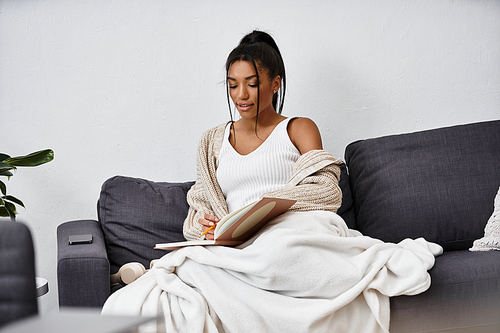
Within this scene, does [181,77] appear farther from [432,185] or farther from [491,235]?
[491,235]

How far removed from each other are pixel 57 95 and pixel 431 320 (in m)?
1.89

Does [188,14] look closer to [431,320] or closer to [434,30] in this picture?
[434,30]

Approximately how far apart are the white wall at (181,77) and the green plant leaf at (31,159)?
1.22 ft

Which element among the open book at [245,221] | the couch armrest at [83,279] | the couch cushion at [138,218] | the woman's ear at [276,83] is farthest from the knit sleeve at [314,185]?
the couch armrest at [83,279]

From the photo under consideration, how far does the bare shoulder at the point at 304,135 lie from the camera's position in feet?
6.01

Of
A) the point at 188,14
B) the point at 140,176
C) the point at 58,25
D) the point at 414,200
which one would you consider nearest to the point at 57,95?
the point at 58,25

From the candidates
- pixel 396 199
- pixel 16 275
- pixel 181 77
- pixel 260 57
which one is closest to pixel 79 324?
pixel 16 275

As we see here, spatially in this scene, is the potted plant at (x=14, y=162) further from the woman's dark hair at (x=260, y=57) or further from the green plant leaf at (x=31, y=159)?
the woman's dark hair at (x=260, y=57)

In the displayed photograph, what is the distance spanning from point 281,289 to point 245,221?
21 cm

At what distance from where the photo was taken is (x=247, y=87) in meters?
1.86

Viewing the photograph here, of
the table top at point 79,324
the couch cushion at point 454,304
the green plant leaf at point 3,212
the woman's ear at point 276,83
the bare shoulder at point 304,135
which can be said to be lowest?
the couch cushion at point 454,304

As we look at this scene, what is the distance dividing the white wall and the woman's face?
49cm

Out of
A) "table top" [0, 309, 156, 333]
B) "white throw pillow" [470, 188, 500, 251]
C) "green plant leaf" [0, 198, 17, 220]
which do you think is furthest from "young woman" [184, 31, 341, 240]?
"table top" [0, 309, 156, 333]

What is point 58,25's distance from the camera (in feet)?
7.44
